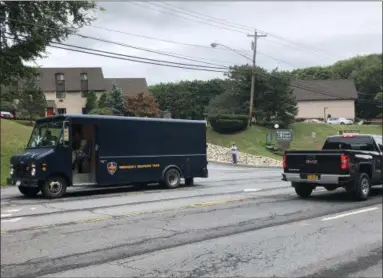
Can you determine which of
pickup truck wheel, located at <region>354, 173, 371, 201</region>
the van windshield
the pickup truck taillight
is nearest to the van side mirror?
the van windshield

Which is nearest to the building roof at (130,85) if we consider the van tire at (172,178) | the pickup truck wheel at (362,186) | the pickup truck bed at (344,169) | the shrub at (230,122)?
the shrub at (230,122)

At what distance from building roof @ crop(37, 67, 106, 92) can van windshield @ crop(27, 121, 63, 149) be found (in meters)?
0.19

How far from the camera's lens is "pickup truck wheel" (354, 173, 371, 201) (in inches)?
517

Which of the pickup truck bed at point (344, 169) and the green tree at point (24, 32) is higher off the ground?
the green tree at point (24, 32)

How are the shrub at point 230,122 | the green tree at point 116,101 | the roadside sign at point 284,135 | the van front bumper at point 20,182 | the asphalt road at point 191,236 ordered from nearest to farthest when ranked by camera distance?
the green tree at point 116,101, the van front bumper at point 20,182, the roadside sign at point 284,135, the shrub at point 230,122, the asphalt road at point 191,236

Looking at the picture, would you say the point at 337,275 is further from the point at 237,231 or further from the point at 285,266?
the point at 237,231

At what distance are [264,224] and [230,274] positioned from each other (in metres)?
3.86

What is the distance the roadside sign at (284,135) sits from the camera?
3558 millimetres

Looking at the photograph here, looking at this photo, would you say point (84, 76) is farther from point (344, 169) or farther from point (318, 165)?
point (344, 169)

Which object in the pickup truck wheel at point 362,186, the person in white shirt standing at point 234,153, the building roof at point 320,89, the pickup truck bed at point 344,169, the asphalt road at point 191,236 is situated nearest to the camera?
the building roof at point 320,89

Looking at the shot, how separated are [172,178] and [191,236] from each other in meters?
9.11

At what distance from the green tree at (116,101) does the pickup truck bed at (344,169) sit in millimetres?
6406

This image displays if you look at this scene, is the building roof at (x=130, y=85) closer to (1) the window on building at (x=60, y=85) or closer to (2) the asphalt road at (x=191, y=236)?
(1) the window on building at (x=60, y=85)

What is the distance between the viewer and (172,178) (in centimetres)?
1820
